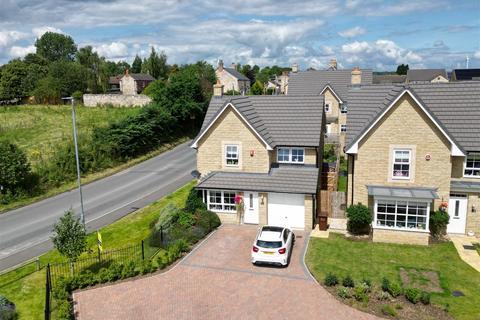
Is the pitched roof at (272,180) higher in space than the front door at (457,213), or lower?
higher

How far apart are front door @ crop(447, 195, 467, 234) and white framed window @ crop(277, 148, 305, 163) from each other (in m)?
10.1

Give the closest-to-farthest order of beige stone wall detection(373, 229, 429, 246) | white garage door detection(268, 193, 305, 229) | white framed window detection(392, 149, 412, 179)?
beige stone wall detection(373, 229, 429, 246)
white framed window detection(392, 149, 412, 179)
white garage door detection(268, 193, 305, 229)

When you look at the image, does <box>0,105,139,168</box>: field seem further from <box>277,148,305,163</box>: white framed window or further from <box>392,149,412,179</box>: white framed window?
<box>392,149,412,179</box>: white framed window

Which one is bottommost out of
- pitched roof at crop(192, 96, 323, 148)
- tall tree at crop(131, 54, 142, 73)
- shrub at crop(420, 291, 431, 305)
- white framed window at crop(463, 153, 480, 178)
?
shrub at crop(420, 291, 431, 305)

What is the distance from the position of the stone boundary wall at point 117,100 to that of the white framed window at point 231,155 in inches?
1644

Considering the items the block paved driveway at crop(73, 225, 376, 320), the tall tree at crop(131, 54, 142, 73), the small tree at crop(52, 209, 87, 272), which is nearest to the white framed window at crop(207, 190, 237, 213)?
the block paved driveway at crop(73, 225, 376, 320)

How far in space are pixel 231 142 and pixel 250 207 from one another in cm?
489

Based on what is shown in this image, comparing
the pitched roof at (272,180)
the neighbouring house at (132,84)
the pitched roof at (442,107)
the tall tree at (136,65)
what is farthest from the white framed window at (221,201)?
the tall tree at (136,65)

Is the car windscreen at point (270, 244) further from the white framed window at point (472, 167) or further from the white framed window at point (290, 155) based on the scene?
the white framed window at point (472, 167)

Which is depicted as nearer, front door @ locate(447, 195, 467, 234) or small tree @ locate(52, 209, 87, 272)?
small tree @ locate(52, 209, 87, 272)

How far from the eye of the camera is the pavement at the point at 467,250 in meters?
→ 22.6

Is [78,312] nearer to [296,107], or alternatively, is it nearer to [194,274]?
[194,274]

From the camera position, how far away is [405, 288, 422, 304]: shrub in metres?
18.1

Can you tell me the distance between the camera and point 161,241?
1003 inches
